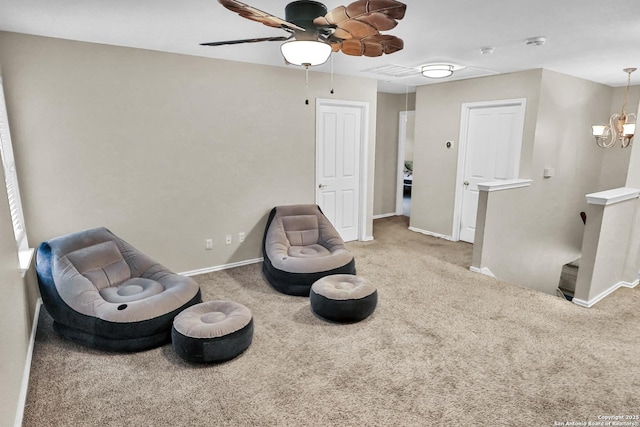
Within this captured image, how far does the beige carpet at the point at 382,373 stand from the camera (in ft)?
7.02

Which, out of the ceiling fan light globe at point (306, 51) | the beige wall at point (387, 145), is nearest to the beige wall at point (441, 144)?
the beige wall at point (387, 145)

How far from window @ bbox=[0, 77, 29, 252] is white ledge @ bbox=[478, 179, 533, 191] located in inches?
181

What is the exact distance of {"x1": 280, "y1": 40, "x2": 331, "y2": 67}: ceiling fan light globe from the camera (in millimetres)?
2021

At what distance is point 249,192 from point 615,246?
4241 mm

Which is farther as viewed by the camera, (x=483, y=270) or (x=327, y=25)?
(x=483, y=270)

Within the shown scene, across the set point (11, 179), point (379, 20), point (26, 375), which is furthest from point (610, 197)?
point (11, 179)

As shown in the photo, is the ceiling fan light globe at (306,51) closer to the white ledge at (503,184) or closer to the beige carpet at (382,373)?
the beige carpet at (382,373)

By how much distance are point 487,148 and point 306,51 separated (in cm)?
418

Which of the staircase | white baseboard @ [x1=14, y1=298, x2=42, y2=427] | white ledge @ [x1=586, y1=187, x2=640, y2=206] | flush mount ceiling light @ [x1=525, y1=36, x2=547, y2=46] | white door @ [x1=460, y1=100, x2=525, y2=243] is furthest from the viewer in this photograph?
the staircase

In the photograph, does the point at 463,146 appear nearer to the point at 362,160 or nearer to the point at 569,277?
the point at 362,160

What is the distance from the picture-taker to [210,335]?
253 cm

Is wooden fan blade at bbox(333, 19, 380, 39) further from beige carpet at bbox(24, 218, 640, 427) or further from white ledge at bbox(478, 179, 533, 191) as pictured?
white ledge at bbox(478, 179, 533, 191)

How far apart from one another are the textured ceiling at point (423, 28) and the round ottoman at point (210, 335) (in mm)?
2192

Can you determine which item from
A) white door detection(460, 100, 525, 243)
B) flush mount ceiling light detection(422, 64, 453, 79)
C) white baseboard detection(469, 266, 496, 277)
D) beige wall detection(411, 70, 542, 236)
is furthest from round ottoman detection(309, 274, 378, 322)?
beige wall detection(411, 70, 542, 236)
